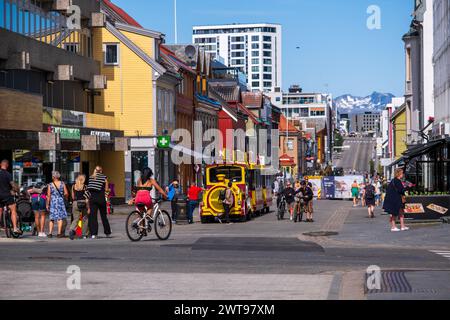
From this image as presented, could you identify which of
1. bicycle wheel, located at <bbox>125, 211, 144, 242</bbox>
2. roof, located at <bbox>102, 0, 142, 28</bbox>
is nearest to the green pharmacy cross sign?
roof, located at <bbox>102, 0, 142, 28</bbox>

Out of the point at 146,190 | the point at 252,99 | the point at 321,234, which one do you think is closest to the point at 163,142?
the point at 321,234

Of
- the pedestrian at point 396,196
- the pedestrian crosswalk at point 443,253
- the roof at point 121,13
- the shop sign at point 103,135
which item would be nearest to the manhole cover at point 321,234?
the pedestrian at point 396,196

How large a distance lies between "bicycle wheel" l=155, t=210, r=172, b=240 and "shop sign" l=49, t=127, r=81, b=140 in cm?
2279

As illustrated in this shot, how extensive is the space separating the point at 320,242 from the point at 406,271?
867 cm

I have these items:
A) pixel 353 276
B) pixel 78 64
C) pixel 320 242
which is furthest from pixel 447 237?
Result: pixel 78 64

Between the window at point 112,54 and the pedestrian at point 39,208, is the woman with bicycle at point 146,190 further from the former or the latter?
the window at point 112,54

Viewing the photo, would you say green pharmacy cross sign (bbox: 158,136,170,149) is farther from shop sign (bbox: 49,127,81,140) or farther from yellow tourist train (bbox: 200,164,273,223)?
yellow tourist train (bbox: 200,164,273,223)

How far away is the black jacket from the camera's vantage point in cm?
2720

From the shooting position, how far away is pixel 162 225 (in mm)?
23078

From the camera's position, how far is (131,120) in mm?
60562

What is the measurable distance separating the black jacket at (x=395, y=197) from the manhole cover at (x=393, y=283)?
40.0 ft

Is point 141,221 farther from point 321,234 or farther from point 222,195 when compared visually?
point 222,195

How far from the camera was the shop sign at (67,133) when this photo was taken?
45.8 m

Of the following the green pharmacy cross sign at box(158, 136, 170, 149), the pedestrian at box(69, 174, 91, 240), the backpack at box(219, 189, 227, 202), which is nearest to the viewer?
the pedestrian at box(69, 174, 91, 240)
